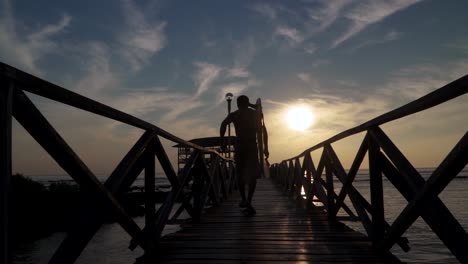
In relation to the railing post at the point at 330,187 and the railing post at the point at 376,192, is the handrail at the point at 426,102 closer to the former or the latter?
the railing post at the point at 376,192

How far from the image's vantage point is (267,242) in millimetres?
3848

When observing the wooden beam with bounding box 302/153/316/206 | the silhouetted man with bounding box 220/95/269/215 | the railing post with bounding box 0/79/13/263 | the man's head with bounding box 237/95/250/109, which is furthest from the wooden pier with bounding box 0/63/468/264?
the man's head with bounding box 237/95/250/109

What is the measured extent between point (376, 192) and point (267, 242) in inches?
50.7

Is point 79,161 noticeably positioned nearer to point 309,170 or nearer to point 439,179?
point 439,179

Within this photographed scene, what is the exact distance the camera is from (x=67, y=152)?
185cm

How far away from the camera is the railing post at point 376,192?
3.17 m

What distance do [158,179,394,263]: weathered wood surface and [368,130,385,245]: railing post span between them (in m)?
0.19

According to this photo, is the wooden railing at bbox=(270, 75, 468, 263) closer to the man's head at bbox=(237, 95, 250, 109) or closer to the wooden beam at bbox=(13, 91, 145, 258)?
the man's head at bbox=(237, 95, 250, 109)

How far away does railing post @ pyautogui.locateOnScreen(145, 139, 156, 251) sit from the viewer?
334 centimetres

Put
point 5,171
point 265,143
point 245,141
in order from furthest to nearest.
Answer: point 265,143, point 245,141, point 5,171

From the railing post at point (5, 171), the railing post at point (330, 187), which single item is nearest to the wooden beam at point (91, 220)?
the railing post at point (5, 171)

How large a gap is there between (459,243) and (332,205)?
11.0 feet

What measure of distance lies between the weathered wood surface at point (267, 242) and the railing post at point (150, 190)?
22cm

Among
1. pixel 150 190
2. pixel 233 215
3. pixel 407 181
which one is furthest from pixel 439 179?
pixel 233 215
